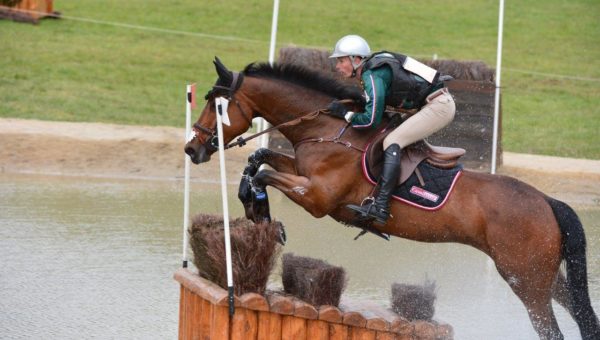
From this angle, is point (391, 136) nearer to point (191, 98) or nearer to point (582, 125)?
point (191, 98)

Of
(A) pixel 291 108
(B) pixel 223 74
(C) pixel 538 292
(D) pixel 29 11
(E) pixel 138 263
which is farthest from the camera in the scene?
(D) pixel 29 11

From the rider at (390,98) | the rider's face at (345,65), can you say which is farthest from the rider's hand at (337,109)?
the rider's face at (345,65)

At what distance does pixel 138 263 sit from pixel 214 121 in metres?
3.19

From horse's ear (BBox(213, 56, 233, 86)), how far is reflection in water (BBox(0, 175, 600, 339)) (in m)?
2.06

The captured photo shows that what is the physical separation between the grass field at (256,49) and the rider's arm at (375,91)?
41.9 feet

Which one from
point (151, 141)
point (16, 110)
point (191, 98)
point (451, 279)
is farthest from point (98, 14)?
point (191, 98)

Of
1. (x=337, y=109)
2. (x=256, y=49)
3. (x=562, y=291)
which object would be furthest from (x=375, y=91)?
(x=256, y=49)

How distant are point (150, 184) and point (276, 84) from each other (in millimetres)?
7688

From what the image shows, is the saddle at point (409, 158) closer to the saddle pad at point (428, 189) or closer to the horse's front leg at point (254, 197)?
the saddle pad at point (428, 189)

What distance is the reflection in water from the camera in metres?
8.86

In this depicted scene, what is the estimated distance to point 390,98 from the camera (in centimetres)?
776

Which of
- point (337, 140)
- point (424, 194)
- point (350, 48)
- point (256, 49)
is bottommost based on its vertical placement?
point (256, 49)

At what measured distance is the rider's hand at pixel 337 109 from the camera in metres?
8.00

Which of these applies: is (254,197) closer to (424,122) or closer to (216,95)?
(216,95)
